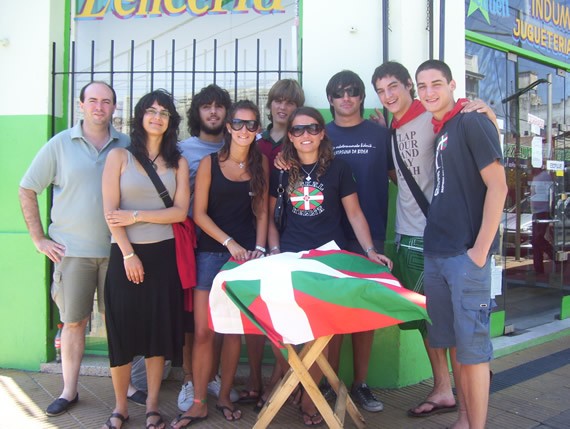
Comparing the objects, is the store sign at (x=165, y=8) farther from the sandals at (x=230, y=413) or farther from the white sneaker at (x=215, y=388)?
the sandals at (x=230, y=413)

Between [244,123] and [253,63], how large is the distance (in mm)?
1753

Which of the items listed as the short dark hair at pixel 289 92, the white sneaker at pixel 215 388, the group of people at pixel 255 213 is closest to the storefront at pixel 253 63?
the short dark hair at pixel 289 92

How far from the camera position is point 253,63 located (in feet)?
15.5

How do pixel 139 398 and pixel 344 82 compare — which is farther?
pixel 139 398

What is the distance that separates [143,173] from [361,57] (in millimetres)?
2059

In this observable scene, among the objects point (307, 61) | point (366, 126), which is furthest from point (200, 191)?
point (307, 61)

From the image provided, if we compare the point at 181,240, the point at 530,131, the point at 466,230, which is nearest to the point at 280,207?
the point at 181,240

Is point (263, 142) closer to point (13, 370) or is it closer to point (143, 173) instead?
point (143, 173)

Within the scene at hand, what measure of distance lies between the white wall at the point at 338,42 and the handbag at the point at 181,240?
5.19 feet

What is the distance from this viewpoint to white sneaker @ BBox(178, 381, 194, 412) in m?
3.47

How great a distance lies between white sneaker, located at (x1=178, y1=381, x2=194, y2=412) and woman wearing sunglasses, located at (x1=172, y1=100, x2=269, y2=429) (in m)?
0.17

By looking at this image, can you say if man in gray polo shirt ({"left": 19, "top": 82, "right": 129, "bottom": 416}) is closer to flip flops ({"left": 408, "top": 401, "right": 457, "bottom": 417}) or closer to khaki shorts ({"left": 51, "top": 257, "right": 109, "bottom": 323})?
khaki shorts ({"left": 51, "top": 257, "right": 109, "bottom": 323})

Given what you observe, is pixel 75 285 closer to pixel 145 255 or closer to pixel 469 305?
pixel 145 255

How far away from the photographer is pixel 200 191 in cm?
326
